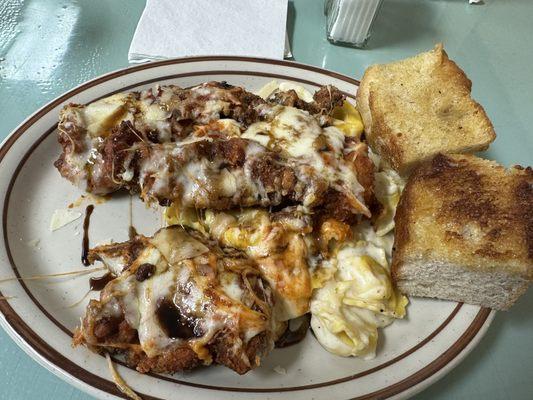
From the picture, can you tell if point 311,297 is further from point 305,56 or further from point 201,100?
point 305,56

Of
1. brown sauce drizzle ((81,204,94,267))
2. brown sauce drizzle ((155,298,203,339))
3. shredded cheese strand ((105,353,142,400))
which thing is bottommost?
brown sauce drizzle ((81,204,94,267))

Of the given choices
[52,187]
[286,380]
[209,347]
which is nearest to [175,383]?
[209,347]

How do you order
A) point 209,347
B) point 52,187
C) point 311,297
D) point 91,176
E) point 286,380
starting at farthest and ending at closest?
point 52,187
point 91,176
point 311,297
point 286,380
point 209,347

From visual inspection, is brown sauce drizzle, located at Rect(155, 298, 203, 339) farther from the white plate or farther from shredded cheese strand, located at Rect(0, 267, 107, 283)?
shredded cheese strand, located at Rect(0, 267, 107, 283)

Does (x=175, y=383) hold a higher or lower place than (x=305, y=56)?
lower

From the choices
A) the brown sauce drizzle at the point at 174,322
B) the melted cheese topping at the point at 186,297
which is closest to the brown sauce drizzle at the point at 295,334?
the melted cheese topping at the point at 186,297

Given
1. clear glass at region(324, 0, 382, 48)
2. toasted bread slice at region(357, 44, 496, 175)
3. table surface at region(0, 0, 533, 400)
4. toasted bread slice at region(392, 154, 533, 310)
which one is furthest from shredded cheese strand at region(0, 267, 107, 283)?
clear glass at region(324, 0, 382, 48)
